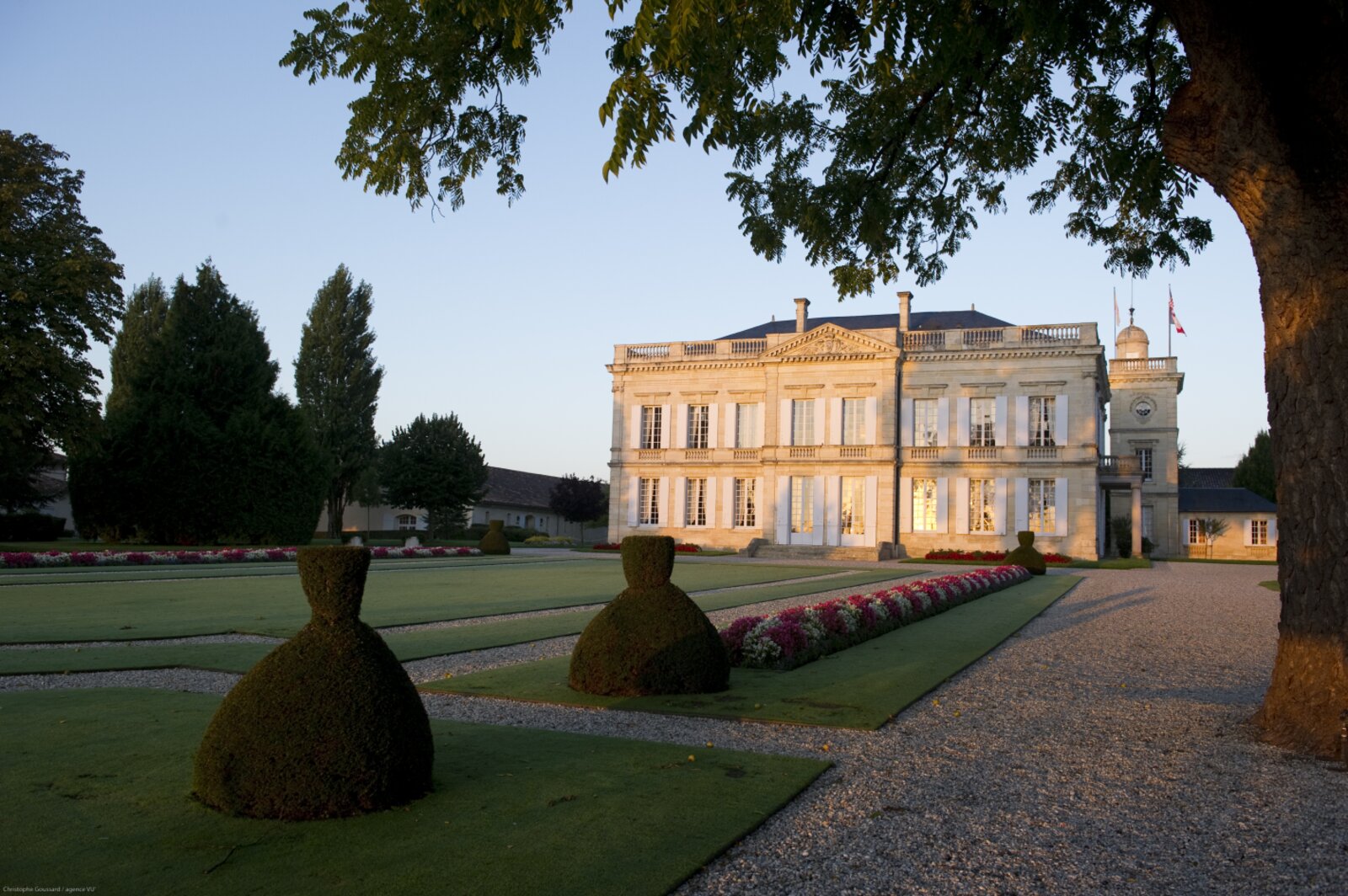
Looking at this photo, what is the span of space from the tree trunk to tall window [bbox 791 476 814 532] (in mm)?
38045

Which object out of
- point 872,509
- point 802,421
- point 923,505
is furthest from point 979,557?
point 802,421

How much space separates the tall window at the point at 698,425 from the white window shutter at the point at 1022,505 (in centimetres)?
1463

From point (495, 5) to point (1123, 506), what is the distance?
2047 inches

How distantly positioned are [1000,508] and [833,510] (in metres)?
7.24

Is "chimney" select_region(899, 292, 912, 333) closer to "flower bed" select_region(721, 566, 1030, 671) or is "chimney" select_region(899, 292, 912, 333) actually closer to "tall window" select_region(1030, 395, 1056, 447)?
"tall window" select_region(1030, 395, 1056, 447)

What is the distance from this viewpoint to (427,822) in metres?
4.75

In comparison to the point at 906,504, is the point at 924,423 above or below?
above

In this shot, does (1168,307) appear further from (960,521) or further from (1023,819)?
(1023,819)

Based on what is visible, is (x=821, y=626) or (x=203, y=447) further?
(x=203, y=447)

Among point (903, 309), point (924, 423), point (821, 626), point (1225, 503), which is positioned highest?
point (903, 309)

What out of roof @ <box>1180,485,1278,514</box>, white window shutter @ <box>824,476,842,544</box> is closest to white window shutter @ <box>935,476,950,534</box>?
white window shutter @ <box>824,476,842,544</box>

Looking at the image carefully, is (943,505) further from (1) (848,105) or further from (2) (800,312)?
(1) (848,105)

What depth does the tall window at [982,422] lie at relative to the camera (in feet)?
142

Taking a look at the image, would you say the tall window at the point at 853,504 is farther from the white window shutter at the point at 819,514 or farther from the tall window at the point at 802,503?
the tall window at the point at 802,503
